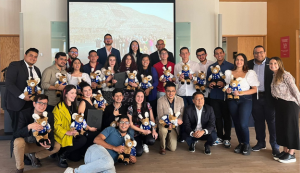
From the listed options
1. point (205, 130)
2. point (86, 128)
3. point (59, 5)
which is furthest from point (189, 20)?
point (86, 128)

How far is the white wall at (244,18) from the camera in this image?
9.01 meters

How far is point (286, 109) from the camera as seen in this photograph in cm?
365

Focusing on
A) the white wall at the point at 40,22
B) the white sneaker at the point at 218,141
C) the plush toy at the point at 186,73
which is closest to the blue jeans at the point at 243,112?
the white sneaker at the point at 218,141

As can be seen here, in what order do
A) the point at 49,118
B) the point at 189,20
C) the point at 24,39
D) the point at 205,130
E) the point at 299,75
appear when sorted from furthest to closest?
the point at 299,75 < the point at 189,20 < the point at 24,39 < the point at 205,130 < the point at 49,118

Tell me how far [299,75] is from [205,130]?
554cm

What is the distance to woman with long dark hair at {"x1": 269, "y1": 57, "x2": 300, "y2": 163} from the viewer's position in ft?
11.8

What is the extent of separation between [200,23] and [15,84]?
5253mm

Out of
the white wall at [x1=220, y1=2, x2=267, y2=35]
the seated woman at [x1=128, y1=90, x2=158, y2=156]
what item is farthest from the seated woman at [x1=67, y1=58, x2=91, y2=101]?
the white wall at [x1=220, y1=2, x2=267, y2=35]

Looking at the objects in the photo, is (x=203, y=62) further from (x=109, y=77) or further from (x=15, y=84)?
(x=15, y=84)

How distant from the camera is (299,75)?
8.04 meters

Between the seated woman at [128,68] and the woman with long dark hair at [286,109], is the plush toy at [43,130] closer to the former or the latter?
the seated woman at [128,68]

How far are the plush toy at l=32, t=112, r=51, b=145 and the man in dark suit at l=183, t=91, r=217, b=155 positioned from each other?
2.04 metres

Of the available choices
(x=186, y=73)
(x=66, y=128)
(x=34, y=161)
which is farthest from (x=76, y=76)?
(x=186, y=73)

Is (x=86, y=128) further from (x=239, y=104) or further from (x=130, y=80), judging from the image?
(x=239, y=104)
